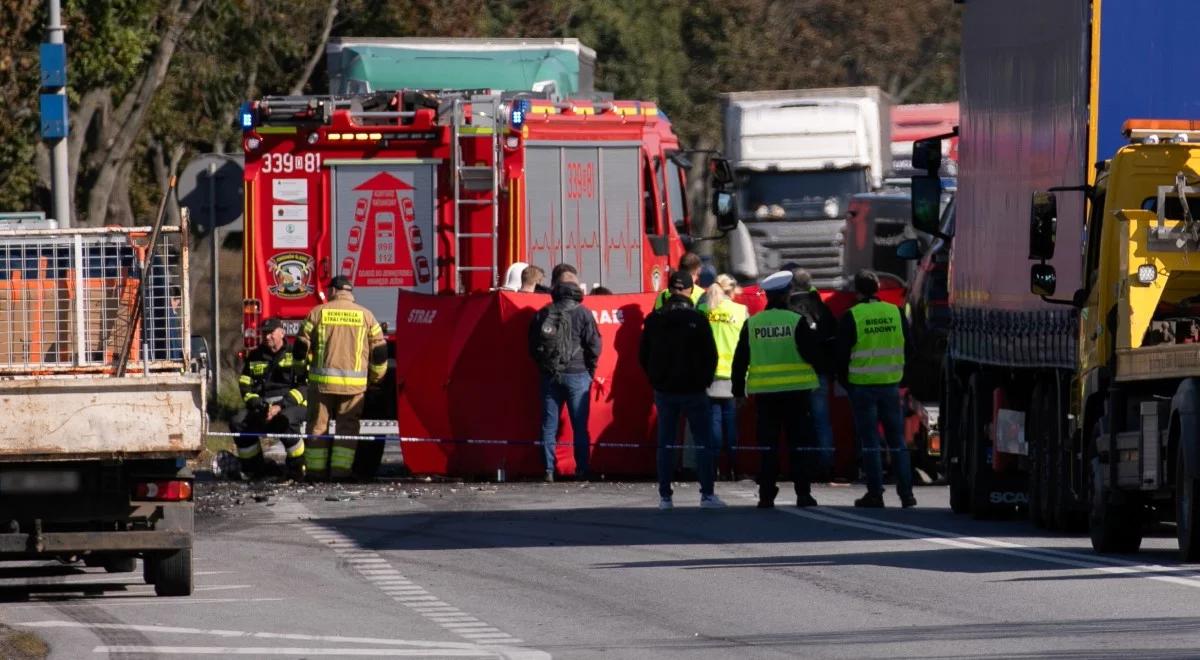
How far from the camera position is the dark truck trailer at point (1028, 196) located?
15.0 metres

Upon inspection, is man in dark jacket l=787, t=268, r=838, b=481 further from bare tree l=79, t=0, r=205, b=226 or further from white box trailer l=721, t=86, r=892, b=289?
bare tree l=79, t=0, r=205, b=226

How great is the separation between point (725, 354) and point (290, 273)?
15.3 ft

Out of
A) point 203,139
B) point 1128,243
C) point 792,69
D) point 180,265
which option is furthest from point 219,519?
point 792,69

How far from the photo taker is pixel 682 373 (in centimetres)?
1912

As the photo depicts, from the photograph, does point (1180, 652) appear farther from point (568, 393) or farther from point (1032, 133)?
point (568, 393)

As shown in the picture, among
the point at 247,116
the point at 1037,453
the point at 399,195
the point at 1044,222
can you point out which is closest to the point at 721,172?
the point at 399,195

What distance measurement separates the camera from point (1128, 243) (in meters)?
14.3

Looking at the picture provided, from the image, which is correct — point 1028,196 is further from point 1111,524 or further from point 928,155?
point 928,155

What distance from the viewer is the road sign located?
83.5 ft

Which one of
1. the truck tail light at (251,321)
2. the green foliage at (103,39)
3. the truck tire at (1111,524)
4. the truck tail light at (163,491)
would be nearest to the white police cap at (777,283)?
the truck tire at (1111,524)

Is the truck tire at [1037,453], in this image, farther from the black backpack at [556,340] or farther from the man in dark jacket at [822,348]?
the black backpack at [556,340]

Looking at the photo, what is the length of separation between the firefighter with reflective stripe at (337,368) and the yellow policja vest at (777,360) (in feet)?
12.8

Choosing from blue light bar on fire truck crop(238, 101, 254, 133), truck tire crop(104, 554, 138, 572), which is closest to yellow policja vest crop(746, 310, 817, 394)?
truck tire crop(104, 554, 138, 572)

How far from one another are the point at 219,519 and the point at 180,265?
5.30m
